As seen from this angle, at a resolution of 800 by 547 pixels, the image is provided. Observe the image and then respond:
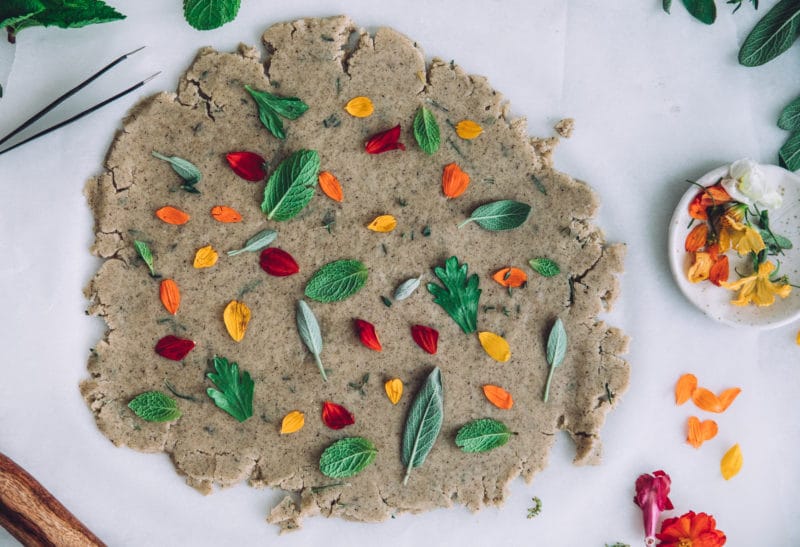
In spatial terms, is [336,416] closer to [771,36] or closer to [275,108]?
[275,108]

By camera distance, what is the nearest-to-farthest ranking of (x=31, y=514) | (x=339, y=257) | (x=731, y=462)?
(x=31, y=514), (x=339, y=257), (x=731, y=462)

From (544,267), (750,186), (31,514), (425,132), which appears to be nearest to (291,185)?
(425,132)

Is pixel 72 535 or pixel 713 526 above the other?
pixel 72 535

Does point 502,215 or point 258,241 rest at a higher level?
point 258,241

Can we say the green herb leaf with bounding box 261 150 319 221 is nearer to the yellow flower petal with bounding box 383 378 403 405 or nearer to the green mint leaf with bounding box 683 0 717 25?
the yellow flower petal with bounding box 383 378 403 405

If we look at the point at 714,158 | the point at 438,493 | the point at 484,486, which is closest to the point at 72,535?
the point at 438,493

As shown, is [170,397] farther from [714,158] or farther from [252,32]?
[714,158]
